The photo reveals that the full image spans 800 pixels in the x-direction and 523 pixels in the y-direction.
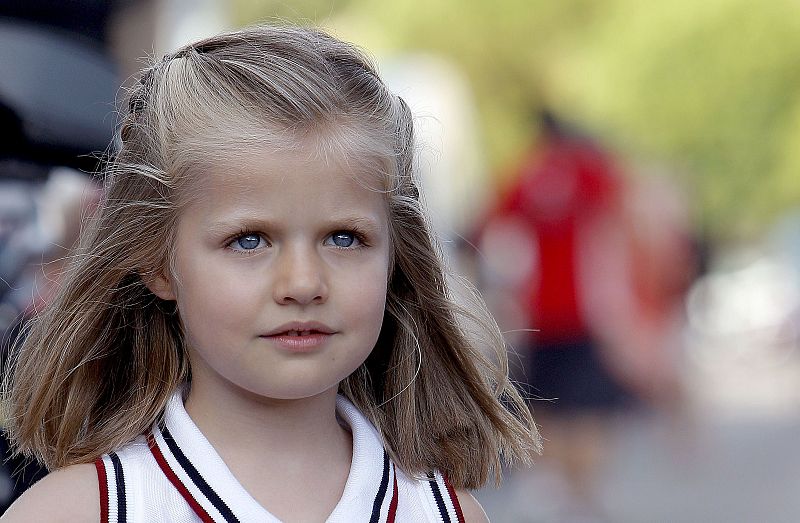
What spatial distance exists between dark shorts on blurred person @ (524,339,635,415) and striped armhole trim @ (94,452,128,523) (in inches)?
173

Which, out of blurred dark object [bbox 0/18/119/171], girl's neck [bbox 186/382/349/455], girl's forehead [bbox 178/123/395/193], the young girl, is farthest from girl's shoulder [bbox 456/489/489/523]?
blurred dark object [bbox 0/18/119/171]

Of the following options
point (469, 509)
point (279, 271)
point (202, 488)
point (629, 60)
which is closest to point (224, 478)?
point (202, 488)

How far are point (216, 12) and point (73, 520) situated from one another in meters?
7.93

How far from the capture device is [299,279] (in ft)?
6.03

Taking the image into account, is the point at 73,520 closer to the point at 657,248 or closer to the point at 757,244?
the point at 657,248

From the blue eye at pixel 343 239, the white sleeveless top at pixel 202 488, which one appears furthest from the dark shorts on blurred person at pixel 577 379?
the blue eye at pixel 343 239

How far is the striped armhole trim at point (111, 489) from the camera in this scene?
1.84 metres

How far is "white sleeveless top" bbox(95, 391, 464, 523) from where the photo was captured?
187cm

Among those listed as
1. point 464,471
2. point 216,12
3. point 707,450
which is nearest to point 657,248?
point 707,450

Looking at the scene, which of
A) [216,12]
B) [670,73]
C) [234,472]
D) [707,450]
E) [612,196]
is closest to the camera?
[234,472]

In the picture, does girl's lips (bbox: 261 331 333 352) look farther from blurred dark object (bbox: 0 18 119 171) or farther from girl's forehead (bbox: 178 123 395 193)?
blurred dark object (bbox: 0 18 119 171)

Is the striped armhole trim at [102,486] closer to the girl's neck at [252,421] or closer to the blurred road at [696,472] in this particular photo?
the girl's neck at [252,421]

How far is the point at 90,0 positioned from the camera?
2639 mm

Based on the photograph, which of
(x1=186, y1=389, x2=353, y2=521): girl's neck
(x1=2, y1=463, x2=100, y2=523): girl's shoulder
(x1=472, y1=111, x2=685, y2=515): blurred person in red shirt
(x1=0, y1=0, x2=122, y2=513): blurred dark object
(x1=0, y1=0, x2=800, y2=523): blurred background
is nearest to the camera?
(x1=2, y1=463, x2=100, y2=523): girl's shoulder
